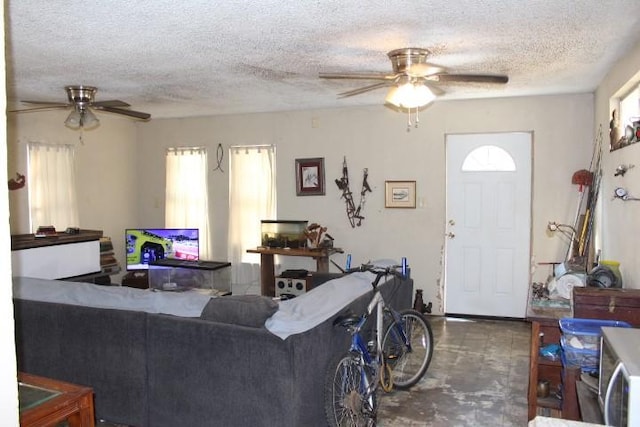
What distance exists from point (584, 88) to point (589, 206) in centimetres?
109

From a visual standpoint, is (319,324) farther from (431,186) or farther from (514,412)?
(431,186)

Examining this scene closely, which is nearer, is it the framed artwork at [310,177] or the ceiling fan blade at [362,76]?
the ceiling fan blade at [362,76]

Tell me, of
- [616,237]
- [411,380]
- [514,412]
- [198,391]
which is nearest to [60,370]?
[198,391]

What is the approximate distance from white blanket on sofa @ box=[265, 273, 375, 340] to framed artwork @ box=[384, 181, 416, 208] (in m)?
2.69

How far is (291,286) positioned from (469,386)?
8.01 feet

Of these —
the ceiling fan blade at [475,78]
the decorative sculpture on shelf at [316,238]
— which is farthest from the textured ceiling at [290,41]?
the decorative sculpture on shelf at [316,238]

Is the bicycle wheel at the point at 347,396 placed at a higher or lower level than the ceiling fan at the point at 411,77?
lower

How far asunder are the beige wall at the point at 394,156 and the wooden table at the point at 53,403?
14.4ft

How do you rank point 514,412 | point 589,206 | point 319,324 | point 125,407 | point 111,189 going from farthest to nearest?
point 111,189, point 589,206, point 514,412, point 125,407, point 319,324

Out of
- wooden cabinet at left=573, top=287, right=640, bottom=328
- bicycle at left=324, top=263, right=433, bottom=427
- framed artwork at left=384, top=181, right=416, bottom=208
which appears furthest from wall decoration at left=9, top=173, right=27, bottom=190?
wooden cabinet at left=573, top=287, right=640, bottom=328

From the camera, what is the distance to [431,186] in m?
5.67

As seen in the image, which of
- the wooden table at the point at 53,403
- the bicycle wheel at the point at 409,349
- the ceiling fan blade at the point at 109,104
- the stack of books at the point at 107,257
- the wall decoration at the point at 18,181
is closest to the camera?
the wooden table at the point at 53,403

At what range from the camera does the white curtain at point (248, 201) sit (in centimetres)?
638

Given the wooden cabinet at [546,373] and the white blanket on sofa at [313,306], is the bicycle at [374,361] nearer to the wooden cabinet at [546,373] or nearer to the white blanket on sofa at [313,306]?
the white blanket on sofa at [313,306]
